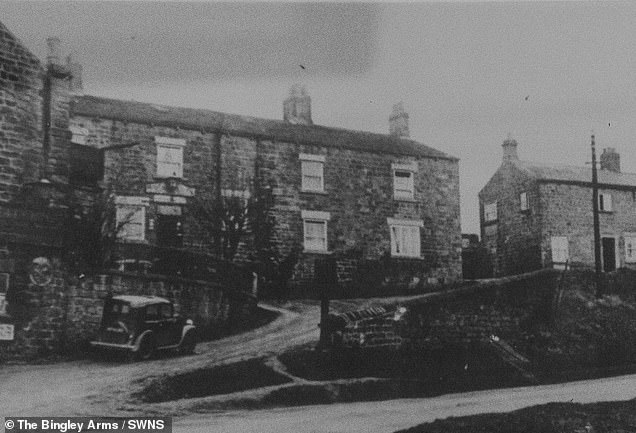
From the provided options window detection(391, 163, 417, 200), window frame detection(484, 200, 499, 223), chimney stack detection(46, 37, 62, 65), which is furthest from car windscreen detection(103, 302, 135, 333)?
window frame detection(484, 200, 499, 223)

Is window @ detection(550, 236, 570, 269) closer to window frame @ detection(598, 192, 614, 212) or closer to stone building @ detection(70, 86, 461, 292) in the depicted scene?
window frame @ detection(598, 192, 614, 212)

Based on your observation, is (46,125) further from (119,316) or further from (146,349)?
(146,349)

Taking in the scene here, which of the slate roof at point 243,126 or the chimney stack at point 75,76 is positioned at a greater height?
the chimney stack at point 75,76

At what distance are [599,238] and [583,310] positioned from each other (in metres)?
0.74

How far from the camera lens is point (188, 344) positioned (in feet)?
19.1

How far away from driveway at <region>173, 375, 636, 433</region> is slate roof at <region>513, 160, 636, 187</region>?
197cm

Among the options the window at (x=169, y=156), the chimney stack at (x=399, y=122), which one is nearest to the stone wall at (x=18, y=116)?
the window at (x=169, y=156)

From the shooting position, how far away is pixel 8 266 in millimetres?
5453

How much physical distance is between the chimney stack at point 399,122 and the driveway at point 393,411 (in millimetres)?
2392

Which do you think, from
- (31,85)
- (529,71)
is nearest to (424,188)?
(529,71)

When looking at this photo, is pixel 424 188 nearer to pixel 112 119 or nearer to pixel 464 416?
pixel 464 416

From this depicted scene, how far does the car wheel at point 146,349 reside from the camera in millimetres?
5680

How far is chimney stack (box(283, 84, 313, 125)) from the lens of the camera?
20.5 ft

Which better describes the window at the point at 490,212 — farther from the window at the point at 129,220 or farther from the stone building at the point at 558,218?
the window at the point at 129,220
